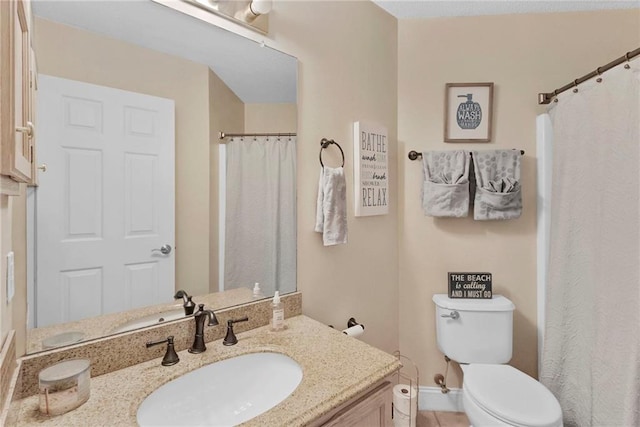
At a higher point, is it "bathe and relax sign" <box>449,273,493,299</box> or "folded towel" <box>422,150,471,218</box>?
"folded towel" <box>422,150,471,218</box>

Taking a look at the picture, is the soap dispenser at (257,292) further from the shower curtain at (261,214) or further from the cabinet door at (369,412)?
the cabinet door at (369,412)

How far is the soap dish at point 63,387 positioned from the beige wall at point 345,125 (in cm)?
84

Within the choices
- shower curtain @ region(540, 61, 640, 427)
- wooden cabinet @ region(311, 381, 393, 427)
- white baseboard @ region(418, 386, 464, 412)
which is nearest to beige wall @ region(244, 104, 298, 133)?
wooden cabinet @ region(311, 381, 393, 427)

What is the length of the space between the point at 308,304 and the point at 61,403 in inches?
36.6

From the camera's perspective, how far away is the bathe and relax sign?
6.00 feet

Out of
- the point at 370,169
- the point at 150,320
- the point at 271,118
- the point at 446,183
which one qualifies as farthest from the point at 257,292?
the point at 446,183

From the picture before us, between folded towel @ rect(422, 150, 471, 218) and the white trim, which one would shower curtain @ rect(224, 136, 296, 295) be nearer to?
folded towel @ rect(422, 150, 471, 218)

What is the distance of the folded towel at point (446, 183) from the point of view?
Answer: 1814mm

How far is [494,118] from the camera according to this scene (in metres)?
1.95

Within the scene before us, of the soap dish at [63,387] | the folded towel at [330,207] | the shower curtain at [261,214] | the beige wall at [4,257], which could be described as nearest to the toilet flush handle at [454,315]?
the folded towel at [330,207]

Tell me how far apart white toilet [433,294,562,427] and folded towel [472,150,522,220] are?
0.52m

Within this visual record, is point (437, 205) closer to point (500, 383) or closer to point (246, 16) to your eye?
point (500, 383)

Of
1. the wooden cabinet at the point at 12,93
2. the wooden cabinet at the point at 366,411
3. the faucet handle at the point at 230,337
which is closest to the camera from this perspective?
the wooden cabinet at the point at 12,93

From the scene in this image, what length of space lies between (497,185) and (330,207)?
1.04 metres
